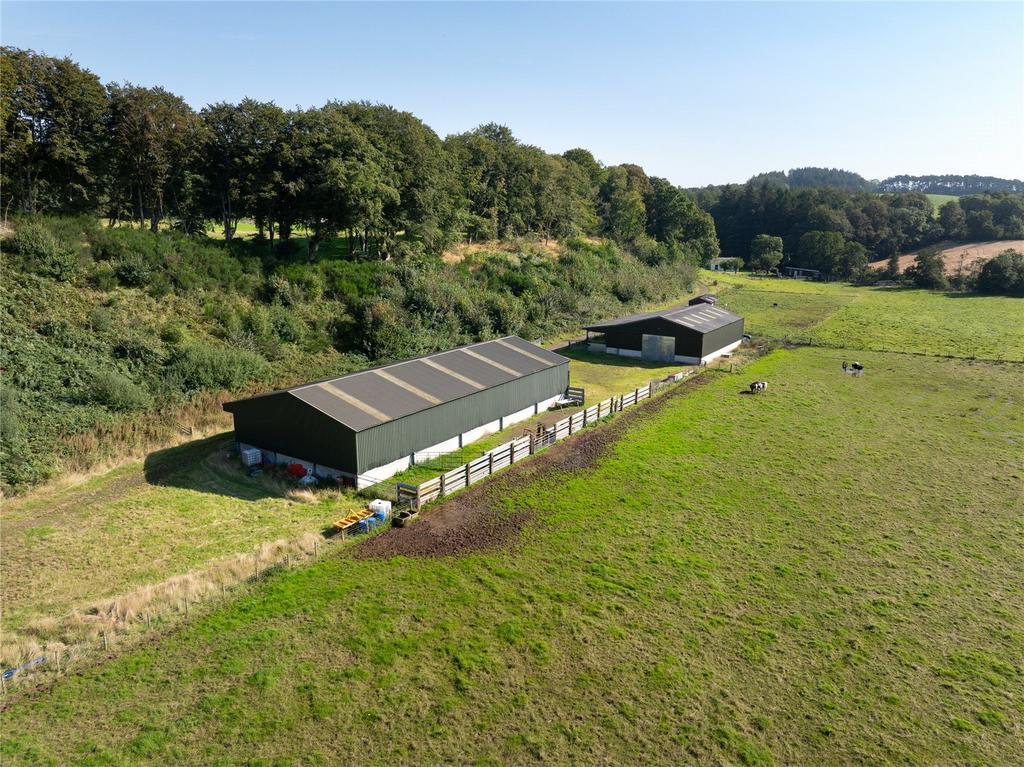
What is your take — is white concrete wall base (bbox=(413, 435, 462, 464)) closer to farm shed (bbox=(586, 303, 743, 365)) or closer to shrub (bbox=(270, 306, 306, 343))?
shrub (bbox=(270, 306, 306, 343))

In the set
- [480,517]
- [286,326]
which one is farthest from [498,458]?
[286,326]

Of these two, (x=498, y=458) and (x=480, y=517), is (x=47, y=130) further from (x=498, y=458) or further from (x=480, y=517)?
(x=480, y=517)

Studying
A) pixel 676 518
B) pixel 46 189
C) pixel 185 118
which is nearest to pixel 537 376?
pixel 676 518

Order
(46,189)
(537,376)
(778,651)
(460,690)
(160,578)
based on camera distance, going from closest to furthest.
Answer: (460,690), (778,651), (160,578), (537,376), (46,189)

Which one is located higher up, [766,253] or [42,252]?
[766,253]

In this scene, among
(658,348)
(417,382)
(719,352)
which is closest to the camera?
(417,382)

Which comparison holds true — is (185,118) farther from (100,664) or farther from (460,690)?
(460,690)
